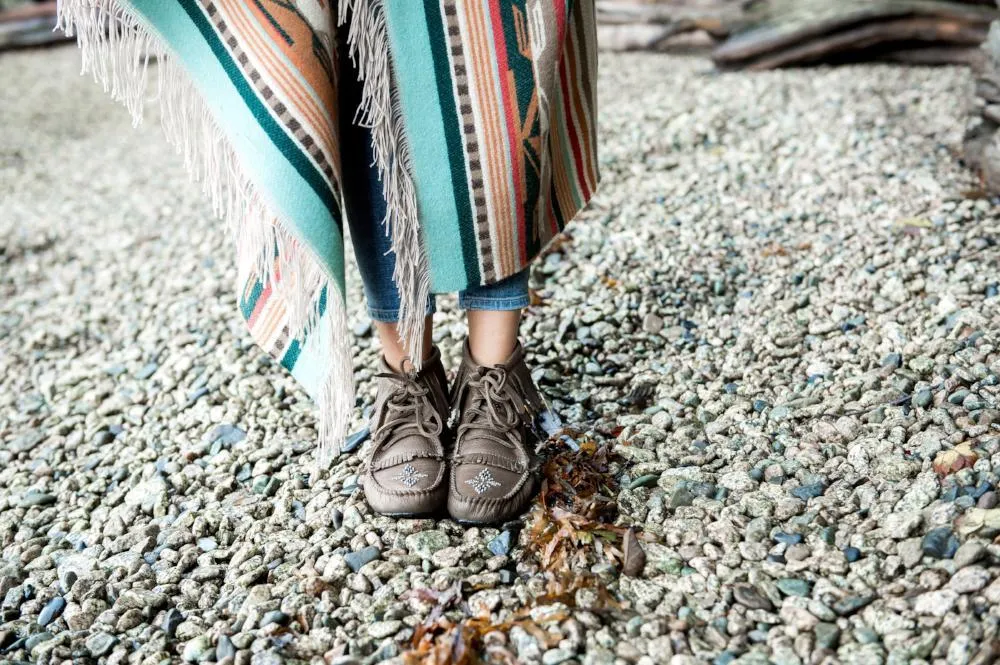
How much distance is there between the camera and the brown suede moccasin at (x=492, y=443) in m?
1.59

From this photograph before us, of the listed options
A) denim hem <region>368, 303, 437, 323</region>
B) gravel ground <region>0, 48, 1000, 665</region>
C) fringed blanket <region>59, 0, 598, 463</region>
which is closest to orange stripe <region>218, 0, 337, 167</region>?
fringed blanket <region>59, 0, 598, 463</region>

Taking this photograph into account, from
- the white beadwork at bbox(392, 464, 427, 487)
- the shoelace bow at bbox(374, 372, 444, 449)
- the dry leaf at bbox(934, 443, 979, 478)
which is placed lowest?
the dry leaf at bbox(934, 443, 979, 478)

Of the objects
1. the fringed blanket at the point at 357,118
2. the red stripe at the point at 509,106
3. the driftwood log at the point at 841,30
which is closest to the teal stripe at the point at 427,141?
the fringed blanket at the point at 357,118

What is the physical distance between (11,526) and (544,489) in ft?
3.77

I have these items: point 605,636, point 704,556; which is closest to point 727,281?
point 704,556

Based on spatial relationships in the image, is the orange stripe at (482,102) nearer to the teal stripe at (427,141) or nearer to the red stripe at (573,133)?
the teal stripe at (427,141)

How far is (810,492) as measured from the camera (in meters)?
1.59

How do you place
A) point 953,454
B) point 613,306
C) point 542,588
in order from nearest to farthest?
point 542,588, point 953,454, point 613,306

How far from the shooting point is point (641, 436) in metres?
1.84

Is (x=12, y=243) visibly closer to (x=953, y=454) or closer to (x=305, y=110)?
(x=305, y=110)

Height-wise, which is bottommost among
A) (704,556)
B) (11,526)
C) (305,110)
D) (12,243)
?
(12,243)

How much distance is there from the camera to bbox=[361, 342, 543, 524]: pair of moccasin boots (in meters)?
1.60

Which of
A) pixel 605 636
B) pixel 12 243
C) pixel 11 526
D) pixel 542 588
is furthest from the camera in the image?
pixel 12 243

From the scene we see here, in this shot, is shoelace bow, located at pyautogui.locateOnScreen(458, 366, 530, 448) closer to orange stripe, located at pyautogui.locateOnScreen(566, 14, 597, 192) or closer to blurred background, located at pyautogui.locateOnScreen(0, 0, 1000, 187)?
orange stripe, located at pyautogui.locateOnScreen(566, 14, 597, 192)
